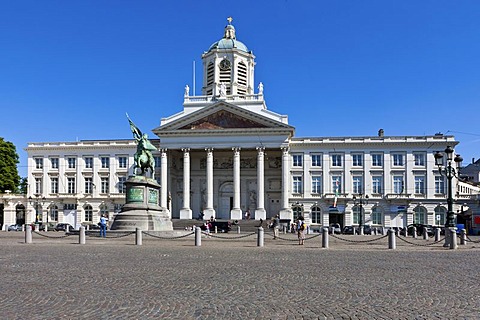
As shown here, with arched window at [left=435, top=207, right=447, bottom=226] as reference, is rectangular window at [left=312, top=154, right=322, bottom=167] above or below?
above

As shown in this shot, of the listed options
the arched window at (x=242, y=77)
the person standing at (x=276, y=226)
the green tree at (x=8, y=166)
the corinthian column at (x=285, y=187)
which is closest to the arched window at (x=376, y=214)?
the corinthian column at (x=285, y=187)

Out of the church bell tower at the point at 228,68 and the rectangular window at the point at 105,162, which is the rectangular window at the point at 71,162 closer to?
the rectangular window at the point at 105,162

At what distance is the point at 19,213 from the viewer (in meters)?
76.7

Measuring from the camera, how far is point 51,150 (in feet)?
252

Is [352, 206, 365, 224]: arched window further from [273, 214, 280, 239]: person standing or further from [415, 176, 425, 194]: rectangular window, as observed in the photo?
[273, 214, 280, 239]: person standing

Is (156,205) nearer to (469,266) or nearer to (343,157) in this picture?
(469,266)

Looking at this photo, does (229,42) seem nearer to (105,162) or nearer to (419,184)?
(105,162)

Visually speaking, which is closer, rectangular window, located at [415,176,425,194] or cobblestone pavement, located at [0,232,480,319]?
cobblestone pavement, located at [0,232,480,319]

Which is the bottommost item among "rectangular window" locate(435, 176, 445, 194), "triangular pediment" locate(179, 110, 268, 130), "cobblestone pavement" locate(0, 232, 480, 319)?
"cobblestone pavement" locate(0, 232, 480, 319)

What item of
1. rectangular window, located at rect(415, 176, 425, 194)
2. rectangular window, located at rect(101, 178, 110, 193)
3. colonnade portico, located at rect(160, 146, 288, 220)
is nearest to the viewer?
colonnade portico, located at rect(160, 146, 288, 220)

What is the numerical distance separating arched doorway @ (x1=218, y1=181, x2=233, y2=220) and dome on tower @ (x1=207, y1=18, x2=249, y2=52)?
21.2 metres

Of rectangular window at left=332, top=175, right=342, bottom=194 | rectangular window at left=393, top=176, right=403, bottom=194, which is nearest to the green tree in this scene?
rectangular window at left=332, top=175, right=342, bottom=194

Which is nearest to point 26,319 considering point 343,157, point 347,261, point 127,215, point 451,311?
point 451,311

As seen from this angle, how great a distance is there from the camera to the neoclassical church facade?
68688mm
